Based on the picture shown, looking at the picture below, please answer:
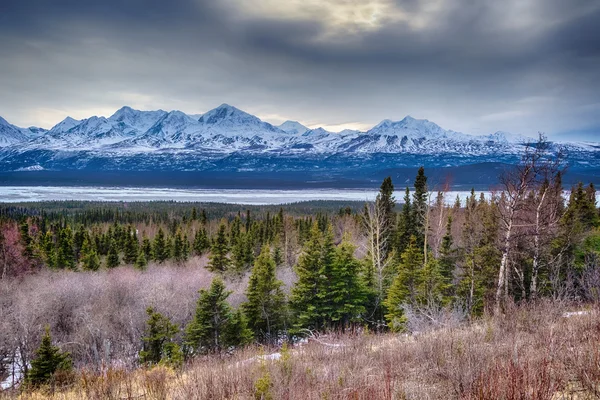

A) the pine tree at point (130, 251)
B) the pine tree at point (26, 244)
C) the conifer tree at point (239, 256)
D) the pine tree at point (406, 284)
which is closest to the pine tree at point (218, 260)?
the conifer tree at point (239, 256)

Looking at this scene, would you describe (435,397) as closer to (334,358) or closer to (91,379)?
(334,358)

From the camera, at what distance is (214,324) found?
23.2 m

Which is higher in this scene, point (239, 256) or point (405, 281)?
point (405, 281)

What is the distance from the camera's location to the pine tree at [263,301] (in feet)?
90.2

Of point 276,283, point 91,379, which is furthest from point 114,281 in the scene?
point 91,379

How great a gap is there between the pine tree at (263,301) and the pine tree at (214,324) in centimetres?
300

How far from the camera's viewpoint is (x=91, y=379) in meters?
6.34

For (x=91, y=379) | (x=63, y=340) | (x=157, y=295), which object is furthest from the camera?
(x=157, y=295)

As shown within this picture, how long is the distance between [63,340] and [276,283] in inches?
920

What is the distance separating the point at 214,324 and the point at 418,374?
19.4 meters

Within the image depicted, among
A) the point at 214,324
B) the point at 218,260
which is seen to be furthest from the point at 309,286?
the point at 218,260

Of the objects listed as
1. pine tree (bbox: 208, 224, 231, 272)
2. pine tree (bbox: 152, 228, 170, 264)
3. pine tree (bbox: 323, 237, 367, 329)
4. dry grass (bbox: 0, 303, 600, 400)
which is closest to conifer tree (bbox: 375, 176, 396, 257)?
pine tree (bbox: 323, 237, 367, 329)

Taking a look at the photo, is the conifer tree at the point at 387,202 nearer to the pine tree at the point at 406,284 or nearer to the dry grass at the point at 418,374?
the pine tree at the point at 406,284

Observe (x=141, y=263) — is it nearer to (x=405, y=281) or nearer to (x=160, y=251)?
(x=160, y=251)
